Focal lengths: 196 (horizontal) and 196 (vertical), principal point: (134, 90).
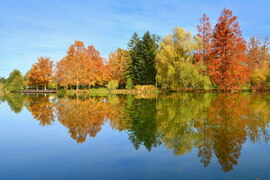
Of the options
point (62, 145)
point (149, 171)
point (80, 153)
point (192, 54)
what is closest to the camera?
point (149, 171)

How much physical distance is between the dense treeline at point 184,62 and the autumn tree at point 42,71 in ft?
4.72

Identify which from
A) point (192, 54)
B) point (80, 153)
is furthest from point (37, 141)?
point (192, 54)

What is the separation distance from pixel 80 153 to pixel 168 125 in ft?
15.1

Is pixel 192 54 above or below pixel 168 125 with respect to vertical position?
above

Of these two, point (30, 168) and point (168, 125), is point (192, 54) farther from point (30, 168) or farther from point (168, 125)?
point (30, 168)

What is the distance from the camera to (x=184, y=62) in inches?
1401

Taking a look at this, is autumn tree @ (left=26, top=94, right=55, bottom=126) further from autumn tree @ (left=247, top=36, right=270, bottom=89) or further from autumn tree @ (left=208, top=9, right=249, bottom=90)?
autumn tree @ (left=247, top=36, right=270, bottom=89)

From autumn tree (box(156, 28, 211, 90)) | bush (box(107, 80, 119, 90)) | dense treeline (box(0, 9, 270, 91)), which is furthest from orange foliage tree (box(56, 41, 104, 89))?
autumn tree (box(156, 28, 211, 90))

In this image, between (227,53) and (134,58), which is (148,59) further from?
(227,53)

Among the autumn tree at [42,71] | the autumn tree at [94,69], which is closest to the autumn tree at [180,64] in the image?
the autumn tree at [94,69]

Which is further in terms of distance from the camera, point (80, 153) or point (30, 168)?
point (80, 153)

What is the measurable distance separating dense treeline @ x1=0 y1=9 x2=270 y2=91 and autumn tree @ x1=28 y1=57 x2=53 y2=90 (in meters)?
1.44

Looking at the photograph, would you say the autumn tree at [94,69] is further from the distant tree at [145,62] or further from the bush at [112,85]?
the distant tree at [145,62]

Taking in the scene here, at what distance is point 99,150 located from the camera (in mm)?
6660
